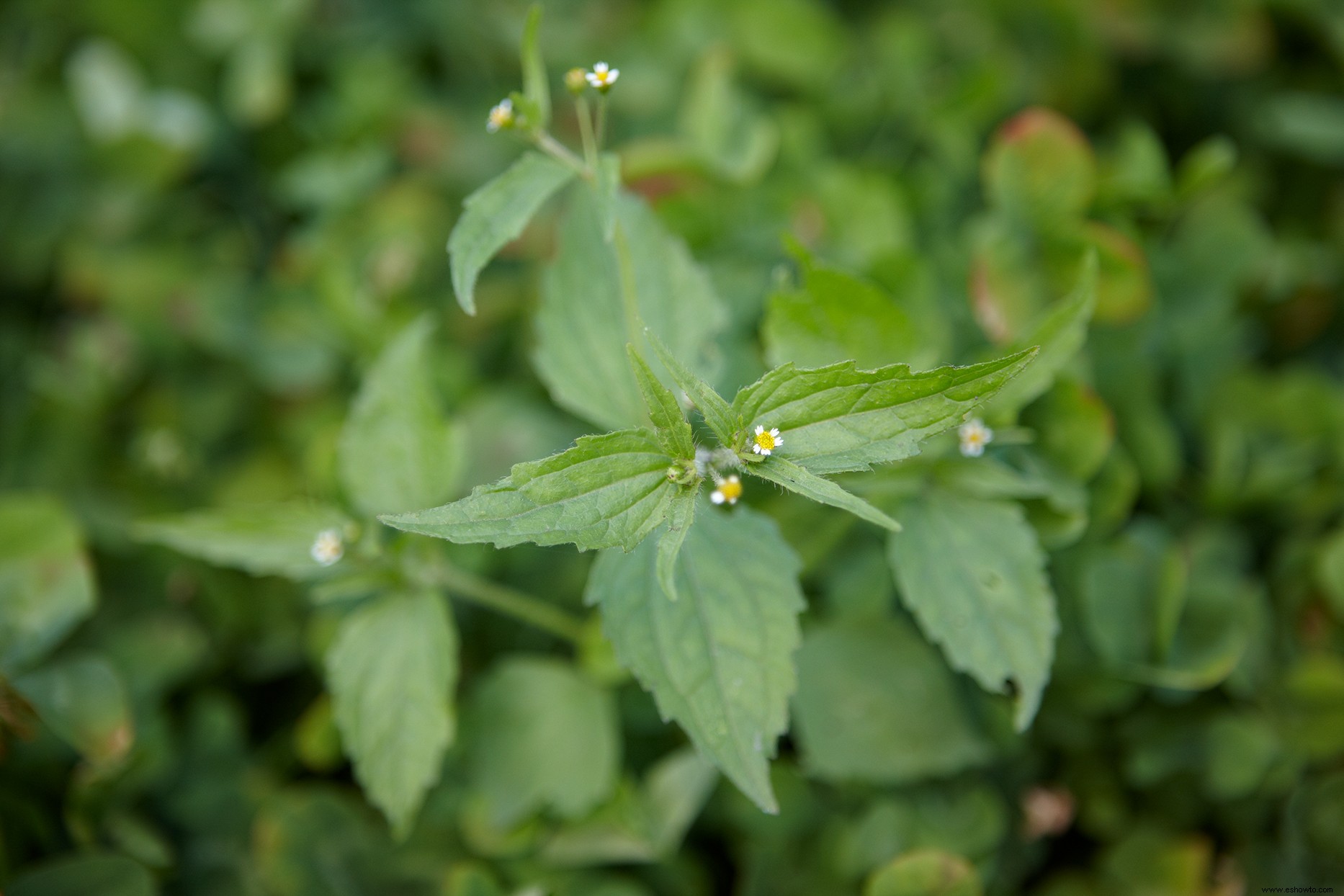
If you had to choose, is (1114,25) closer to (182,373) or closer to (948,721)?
(948,721)

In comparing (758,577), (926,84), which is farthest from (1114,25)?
(758,577)

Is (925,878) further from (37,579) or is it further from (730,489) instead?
(37,579)

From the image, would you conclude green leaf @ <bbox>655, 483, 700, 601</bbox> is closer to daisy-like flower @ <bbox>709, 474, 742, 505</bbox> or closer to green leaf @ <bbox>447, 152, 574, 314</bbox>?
daisy-like flower @ <bbox>709, 474, 742, 505</bbox>

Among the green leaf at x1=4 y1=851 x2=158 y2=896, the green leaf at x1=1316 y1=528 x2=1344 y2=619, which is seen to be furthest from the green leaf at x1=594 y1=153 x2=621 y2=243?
the green leaf at x1=1316 y1=528 x2=1344 y2=619

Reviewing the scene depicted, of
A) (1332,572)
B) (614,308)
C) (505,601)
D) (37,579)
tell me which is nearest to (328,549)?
(505,601)

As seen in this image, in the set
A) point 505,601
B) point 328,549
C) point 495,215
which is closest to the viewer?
point 495,215
